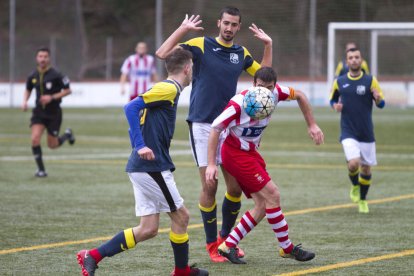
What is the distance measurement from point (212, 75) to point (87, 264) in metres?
2.26

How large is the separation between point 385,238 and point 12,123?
69.1 feet

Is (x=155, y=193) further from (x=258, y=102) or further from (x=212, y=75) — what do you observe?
(x=212, y=75)

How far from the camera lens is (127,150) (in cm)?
2030

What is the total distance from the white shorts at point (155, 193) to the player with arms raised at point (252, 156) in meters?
0.59

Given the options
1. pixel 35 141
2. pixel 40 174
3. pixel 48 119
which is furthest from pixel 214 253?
pixel 48 119

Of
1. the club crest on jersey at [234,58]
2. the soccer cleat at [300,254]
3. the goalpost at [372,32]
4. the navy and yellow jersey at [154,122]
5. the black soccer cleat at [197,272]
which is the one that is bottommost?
the black soccer cleat at [197,272]

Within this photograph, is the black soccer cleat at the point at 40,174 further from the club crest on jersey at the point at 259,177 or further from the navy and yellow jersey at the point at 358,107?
Answer: the club crest on jersey at the point at 259,177

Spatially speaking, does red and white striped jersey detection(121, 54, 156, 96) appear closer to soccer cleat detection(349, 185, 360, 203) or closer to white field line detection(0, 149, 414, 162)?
white field line detection(0, 149, 414, 162)

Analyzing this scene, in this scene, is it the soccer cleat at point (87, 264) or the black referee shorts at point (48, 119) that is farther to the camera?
the black referee shorts at point (48, 119)

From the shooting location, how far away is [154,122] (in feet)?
24.5

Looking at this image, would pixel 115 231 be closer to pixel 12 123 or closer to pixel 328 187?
pixel 328 187

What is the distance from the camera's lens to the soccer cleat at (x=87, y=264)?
24.2ft

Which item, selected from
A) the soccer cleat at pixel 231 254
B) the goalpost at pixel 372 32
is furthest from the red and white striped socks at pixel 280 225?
the goalpost at pixel 372 32

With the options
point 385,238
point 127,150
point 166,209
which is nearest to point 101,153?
point 127,150
